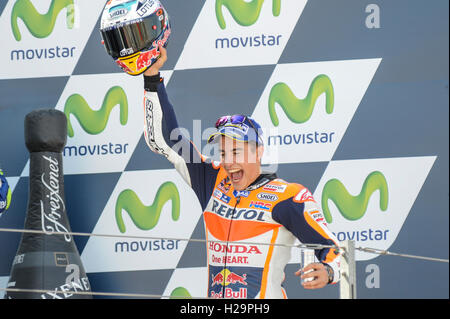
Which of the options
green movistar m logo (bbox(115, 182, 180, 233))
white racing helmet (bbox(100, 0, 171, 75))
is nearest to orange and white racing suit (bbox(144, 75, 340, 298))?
white racing helmet (bbox(100, 0, 171, 75))

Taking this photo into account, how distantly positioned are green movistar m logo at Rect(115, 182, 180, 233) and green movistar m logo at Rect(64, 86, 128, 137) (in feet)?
1.30

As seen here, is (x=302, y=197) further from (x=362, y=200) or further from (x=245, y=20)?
(x=245, y=20)

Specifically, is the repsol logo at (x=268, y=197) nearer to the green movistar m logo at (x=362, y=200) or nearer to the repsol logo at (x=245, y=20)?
the green movistar m logo at (x=362, y=200)

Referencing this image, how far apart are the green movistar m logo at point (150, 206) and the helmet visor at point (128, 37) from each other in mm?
1492

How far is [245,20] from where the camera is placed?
438 cm

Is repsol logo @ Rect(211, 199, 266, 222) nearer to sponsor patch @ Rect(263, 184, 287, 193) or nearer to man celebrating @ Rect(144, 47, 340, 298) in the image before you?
man celebrating @ Rect(144, 47, 340, 298)

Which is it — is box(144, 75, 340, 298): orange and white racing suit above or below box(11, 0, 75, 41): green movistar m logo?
below

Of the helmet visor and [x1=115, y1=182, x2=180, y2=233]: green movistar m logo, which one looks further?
[x1=115, y1=182, x2=180, y2=233]: green movistar m logo

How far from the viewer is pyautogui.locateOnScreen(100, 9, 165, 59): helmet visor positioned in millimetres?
2953

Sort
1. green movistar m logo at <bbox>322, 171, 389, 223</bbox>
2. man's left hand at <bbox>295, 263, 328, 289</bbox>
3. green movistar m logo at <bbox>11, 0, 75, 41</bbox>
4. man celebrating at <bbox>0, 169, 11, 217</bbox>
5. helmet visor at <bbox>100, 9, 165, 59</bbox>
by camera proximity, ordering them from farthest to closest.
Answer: green movistar m logo at <bbox>11, 0, 75, 41</bbox> → green movistar m logo at <bbox>322, 171, 389, 223</bbox> → man celebrating at <bbox>0, 169, 11, 217</bbox> → helmet visor at <bbox>100, 9, 165, 59</bbox> → man's left hand at <bbox>295, 263, 328, 289</bbox>

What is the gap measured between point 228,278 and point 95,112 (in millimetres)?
1740

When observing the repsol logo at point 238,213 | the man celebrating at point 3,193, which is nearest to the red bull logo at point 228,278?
the repsol logo at point 238,213

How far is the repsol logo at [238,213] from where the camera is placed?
3.01 m
